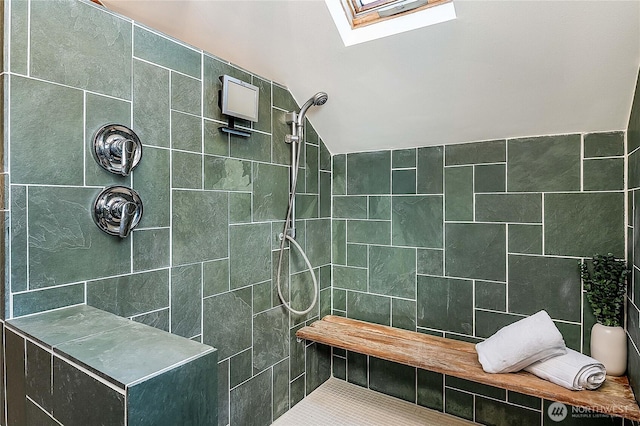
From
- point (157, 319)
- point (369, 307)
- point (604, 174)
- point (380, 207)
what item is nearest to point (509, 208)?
point (604, 174)

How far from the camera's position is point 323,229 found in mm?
2631

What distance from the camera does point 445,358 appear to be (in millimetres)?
1949

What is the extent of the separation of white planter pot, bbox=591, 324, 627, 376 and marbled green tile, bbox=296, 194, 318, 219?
1.76 metres

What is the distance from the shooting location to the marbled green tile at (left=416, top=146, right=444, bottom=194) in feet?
7.52

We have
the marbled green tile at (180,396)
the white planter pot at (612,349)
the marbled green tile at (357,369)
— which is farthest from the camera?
the marbled green tile at (357,369)

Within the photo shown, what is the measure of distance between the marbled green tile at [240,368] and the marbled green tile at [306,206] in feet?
3.01

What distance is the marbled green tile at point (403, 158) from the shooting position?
2.39m

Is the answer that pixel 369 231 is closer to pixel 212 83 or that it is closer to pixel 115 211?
pixel 212 83

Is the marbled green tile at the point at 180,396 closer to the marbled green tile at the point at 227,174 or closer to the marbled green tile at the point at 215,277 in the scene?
the marbled green tile at the point at 215,277

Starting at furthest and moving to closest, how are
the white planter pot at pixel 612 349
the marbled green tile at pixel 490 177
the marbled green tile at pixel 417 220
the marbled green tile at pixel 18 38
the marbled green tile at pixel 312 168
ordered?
the marbled green tile at pixel 312 168
the marbled green tile at pixel 417 220
the marbled green tile at pixel 490 177
the white planter pot at pixel 612 349
the marbled green tile at pixel 18 38

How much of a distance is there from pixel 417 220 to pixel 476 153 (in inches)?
22.2

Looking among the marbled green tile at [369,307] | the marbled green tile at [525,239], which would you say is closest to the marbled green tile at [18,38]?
the marbled green tile at [369,307]

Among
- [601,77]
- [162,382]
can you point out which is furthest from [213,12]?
[601,77]

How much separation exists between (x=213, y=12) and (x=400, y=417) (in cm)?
258
